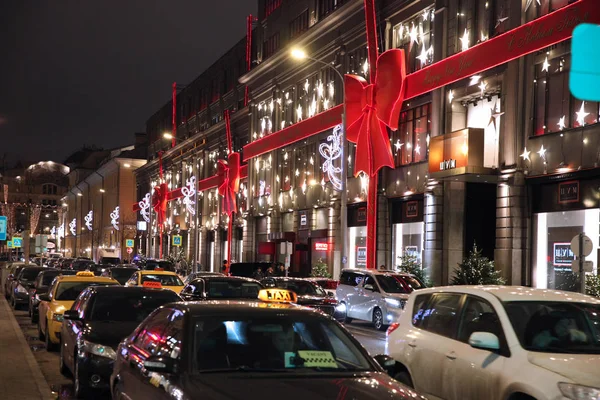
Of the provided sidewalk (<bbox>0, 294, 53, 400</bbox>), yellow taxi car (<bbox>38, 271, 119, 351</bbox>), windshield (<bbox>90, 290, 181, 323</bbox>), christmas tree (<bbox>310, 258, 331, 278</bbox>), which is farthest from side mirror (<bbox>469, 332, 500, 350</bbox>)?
christmas tree (<bbox>310, 258, 331, 278</bbox>)

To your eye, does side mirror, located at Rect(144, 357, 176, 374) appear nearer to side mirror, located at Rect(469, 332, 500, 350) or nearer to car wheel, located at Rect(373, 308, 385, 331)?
side mirror, located at Rect(469, 332, 500, 350)

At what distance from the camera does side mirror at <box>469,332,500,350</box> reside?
26.1 feet

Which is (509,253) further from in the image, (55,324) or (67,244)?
(67,244)

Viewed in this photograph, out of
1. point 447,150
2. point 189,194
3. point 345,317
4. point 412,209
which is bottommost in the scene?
point 345,317

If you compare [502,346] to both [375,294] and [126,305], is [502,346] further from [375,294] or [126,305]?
[375,294]

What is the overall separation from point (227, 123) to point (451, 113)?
107 feet

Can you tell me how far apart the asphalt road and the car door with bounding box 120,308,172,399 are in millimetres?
3879

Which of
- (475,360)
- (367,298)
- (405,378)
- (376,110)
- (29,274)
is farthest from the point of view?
(376,110)

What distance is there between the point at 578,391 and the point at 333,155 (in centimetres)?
3662

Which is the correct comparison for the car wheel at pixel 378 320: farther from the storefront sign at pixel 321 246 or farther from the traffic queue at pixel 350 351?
the storefront sign at pixel 321 246

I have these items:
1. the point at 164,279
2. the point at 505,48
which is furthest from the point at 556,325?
the point at 505,48

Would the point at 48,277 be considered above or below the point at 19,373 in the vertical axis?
above

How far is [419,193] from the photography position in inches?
1438

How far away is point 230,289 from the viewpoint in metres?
18.3
